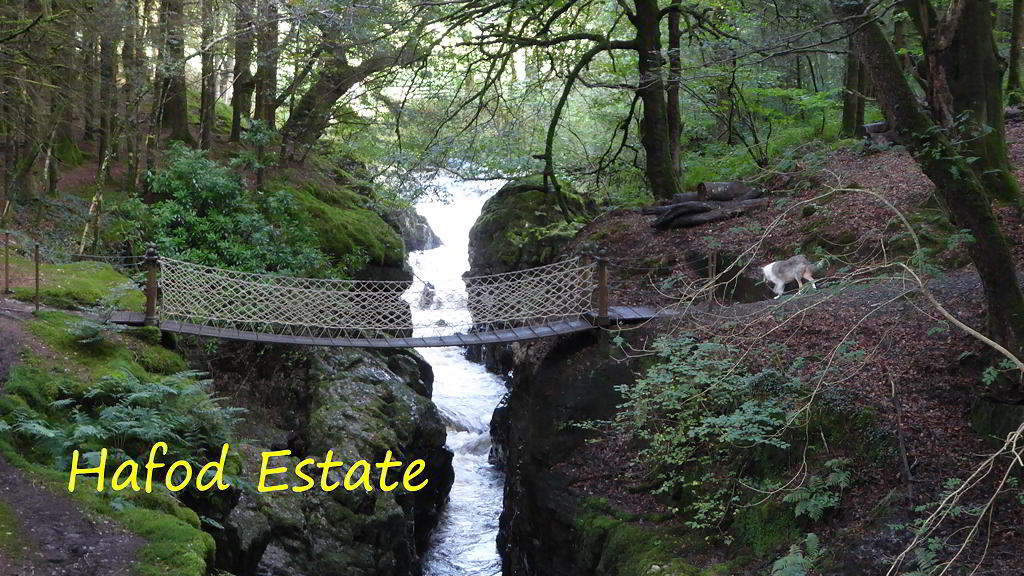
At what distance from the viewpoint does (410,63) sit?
375 inches

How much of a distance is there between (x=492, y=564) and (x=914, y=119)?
6.77 metres

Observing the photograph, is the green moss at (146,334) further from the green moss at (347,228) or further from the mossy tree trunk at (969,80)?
the mossy tree trunk at (969,80)

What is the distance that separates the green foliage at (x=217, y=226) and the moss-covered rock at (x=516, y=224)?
409 centimetres

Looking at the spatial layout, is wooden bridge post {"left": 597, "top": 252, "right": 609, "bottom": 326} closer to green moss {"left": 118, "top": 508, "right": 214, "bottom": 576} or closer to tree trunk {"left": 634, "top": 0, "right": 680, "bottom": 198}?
tree trunk {"left": 634, "top": 0, "right": 680, "bottom": 198}

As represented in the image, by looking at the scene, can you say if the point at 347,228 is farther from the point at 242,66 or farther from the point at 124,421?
the point at 124,421

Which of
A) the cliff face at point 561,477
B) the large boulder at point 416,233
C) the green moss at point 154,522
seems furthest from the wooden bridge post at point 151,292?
the large boulder at point 416,233

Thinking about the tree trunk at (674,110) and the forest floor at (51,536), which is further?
the tree trunk at (674,110)

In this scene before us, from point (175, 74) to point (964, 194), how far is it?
9.58 metres

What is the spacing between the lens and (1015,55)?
36.8ft

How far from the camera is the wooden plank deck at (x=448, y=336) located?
312 inches

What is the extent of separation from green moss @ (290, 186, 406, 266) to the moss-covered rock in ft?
6.82

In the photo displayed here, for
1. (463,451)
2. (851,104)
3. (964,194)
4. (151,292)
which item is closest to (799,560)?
(964,194)

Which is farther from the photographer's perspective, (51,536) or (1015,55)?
(1015,55)

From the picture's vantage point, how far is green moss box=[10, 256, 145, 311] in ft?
24.6
